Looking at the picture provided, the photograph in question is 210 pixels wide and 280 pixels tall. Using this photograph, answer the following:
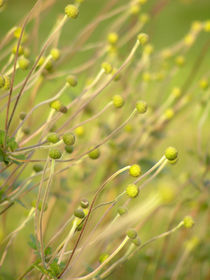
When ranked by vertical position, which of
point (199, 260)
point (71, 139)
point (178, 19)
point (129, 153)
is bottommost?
point (178, 19)

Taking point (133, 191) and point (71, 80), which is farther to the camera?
point (71, 80)

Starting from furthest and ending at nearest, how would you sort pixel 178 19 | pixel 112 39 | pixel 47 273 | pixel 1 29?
pixel 178 19
pixel 1 29
pixel 112 39
pixel 47 273

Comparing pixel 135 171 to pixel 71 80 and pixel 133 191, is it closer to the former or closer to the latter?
pixel 133 191

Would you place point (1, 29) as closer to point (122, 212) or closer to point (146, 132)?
point (146, 132)

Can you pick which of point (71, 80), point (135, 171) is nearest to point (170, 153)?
point (135, 171)

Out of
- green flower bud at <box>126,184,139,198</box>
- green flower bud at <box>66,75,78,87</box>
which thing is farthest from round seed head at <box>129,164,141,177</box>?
green flower bud at <box>66,75,78,87</box>

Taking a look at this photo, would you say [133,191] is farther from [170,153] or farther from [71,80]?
[71,80]

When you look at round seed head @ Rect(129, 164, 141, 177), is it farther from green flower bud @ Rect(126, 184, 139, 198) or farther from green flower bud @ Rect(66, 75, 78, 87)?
green flower bud @ Rect(66, 75, 78, 87)

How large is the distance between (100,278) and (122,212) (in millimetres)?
65

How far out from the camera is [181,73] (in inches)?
99.7

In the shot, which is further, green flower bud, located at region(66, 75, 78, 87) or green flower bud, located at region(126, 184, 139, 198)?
green flower bud, located at region(66, 75, 78, 87)

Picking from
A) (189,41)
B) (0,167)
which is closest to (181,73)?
(189,41)

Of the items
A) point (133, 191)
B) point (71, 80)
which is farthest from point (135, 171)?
point (71, 80)

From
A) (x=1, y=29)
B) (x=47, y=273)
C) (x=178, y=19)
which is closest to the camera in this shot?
(x=47, y=273)
